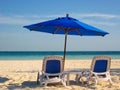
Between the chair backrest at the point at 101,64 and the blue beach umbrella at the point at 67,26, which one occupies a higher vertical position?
the blue beach umbrella at the point at 67,26

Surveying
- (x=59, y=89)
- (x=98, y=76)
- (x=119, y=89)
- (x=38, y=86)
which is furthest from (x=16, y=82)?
(x=119, y=89)

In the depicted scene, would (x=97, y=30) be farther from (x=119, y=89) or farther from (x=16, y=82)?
(x=16, y=82)

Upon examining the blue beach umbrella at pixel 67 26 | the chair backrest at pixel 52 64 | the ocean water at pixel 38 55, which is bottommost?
the ocean water at pixel 38 55

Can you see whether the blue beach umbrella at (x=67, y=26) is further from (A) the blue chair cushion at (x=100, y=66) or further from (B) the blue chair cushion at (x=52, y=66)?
(B) the blue chair cushion at (x=52, y=66)

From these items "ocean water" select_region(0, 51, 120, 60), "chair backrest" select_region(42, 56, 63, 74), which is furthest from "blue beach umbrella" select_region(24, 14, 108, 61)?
"ocean water" select_region(0, 51, 120, 60)

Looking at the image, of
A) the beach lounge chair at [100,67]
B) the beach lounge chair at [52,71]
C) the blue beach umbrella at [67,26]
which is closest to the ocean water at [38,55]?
the blue beach umbrella at [67,26]

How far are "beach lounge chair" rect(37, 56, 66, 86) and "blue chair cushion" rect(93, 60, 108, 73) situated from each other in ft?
3.18

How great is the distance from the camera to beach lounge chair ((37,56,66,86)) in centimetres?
842

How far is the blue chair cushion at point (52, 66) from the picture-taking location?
27.7 ft

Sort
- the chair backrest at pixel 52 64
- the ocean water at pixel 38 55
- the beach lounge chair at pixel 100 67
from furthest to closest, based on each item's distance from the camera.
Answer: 1. the ocean water at pixel 38 55
2. the beach lounge chair at pixel 100 67
3. the chair backrest at pixel 52 64

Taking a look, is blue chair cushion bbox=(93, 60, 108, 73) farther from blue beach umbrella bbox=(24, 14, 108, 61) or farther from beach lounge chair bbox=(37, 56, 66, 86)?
beach lounge chair bbox=(37, 56, 66, 86)

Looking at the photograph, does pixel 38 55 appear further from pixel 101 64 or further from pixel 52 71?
pixel 52 71

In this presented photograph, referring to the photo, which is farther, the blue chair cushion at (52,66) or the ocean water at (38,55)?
the ocean water at (38,55)

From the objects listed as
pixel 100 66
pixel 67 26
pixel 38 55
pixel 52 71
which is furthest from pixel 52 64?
pixel 38 55
